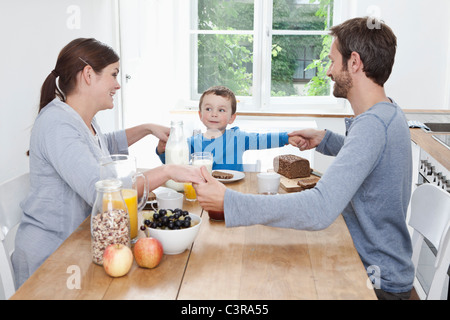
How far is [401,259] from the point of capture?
1.38 m

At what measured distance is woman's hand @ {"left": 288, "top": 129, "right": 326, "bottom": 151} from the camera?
2053mm

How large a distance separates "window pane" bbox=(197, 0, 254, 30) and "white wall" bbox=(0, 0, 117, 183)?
1572mm

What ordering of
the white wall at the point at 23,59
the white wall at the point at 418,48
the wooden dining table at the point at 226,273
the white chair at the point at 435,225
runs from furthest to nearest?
the white wall at the point at 418,48, the white wall at the point at 23,59, the white chair at the point at 435,225, the wooden dining table at the point at 226,273

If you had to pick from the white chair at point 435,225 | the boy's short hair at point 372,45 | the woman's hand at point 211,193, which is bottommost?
the white chair at point 435,225

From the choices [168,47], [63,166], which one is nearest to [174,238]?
[63,166]

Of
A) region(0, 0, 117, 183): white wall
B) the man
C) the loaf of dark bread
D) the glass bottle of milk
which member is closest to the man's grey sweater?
the man

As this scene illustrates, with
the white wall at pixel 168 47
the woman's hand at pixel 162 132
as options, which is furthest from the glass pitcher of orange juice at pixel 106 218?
the white wall at pixel 168 47

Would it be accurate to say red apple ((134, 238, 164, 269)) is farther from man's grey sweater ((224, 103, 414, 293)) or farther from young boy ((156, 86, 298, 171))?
young boy ((156, 86, 298, 171))

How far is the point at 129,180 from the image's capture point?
136cm

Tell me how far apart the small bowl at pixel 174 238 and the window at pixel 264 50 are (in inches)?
116

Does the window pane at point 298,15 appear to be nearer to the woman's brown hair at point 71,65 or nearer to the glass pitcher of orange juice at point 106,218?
the woman's brown hair at point 71,65

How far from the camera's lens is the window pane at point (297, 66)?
3979 mm

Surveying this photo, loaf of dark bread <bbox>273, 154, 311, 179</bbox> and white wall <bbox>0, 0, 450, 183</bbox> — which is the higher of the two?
white wall <bbox>0, 0, 450, 183</bbox>
